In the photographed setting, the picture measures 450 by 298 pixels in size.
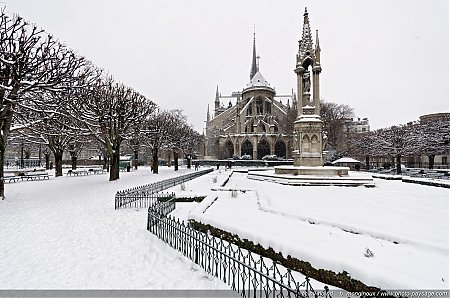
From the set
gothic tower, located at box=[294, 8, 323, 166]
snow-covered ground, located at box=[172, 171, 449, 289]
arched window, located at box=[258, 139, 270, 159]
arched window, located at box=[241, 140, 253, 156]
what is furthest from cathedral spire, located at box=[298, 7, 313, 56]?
arched window, located at box=[241, 140, 253, 156]

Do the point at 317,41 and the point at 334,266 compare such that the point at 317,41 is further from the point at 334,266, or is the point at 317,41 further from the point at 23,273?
the point at 23,273

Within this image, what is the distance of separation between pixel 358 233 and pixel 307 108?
47.0 feet

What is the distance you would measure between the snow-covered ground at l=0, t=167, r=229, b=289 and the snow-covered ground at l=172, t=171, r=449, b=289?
1.61m

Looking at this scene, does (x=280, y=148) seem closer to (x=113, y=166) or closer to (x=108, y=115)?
(x=113, y=166)

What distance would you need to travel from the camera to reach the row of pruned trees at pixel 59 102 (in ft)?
45.2

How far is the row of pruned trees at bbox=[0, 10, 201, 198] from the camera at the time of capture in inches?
542

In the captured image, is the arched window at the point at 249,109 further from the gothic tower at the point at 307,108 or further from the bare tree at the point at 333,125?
the gothic tower at the point at 307,108

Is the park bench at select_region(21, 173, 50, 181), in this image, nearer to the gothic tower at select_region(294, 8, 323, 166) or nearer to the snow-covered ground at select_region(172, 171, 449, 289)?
the snow-covered ground at select_region(172, 171, 449, 289)

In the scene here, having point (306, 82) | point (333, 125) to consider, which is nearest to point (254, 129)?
point (333, 125)

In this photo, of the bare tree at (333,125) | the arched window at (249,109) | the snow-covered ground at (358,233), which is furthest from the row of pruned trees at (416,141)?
the arched window at (249,109)

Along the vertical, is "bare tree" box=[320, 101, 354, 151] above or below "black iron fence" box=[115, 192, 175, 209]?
above

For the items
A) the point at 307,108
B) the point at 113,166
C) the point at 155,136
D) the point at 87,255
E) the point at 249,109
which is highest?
the point at 249,109

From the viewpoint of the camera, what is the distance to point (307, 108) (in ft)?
64.1

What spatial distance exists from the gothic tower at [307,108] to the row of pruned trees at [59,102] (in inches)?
575
